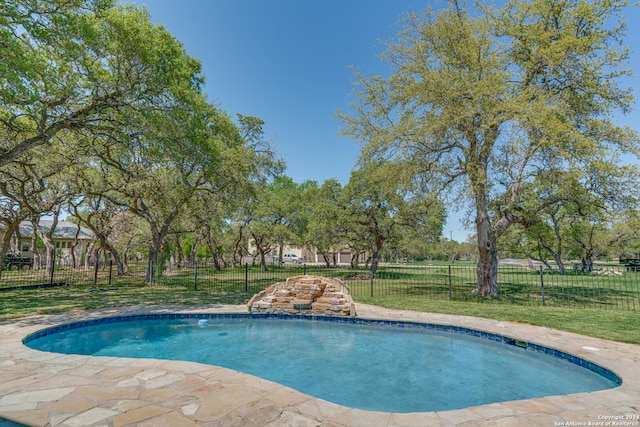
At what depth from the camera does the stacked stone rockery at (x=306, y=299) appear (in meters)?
9.72

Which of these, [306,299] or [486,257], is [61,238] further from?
[486,257]

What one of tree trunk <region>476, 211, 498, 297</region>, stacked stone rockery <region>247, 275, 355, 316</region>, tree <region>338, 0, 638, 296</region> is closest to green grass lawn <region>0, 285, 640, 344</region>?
tree trunk <region>476, 211, 498, 297</region>

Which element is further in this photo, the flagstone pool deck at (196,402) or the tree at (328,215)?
the tree at (328,215)

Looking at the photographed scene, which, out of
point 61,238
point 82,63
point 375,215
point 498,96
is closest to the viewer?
point 82,63

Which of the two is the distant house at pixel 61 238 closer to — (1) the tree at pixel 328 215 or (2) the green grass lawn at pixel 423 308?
(1) the tree at pixel 328 215

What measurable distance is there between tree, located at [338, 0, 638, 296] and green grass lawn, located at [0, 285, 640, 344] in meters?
4.07

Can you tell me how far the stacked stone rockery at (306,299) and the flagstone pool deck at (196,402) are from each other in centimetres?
519

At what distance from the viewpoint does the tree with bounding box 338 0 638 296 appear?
11.8 meters

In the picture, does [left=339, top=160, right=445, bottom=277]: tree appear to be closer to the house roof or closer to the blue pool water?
the blue pool water

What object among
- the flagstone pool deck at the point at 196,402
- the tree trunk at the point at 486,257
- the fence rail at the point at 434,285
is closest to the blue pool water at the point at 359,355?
the flagstone pool deck at the point at 196,402

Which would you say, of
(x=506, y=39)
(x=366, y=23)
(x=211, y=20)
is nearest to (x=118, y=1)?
(x=211, y=20)

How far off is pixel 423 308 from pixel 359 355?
4243mm

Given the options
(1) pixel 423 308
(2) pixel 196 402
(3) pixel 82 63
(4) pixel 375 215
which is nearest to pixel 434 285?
(4) pixel 375 215

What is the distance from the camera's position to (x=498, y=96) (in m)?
12.4
